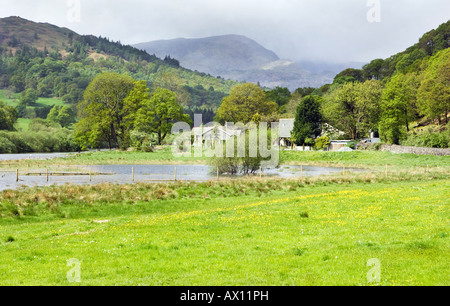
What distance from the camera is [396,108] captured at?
8344 centimetres

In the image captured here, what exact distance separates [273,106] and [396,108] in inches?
1618

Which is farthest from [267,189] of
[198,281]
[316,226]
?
[198,281]

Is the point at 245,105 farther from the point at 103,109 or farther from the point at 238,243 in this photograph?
the point at 238,243

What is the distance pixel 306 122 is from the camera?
9612cm

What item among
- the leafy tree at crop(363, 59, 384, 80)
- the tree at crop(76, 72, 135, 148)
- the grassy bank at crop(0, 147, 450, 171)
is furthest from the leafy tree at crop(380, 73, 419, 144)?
the leafy tree at crop(363, 59, 384, 80)

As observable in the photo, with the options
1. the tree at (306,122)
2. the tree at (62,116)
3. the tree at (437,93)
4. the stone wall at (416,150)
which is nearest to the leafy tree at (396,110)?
the tree at (437,93)

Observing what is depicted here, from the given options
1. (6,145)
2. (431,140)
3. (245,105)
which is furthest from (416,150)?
(6,145)

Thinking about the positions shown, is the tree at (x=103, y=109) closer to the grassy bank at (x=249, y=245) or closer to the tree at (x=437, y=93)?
the tree at (x=437, y=93)

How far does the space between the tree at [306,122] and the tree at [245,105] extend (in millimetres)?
18550

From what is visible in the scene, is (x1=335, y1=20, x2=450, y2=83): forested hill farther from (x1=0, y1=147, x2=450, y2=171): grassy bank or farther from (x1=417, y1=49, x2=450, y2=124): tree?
(x1=0, y1=147, x2=450, y2=171): grassy bank

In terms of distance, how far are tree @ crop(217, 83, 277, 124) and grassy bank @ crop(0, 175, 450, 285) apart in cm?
9102

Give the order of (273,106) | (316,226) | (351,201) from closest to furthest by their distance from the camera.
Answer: (316,226)
(351,201)
(273,106)

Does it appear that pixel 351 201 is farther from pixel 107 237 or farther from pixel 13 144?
pixel 13 144

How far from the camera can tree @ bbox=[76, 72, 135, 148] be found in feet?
295
